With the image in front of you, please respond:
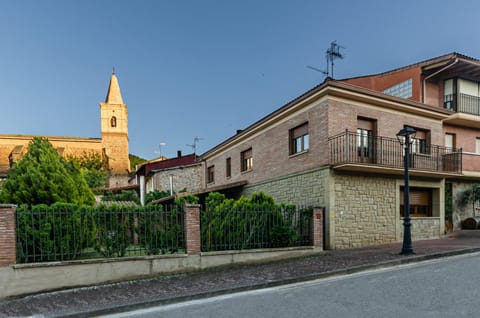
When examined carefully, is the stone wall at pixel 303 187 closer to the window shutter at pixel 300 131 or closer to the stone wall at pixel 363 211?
the stone wall at pixel 363 211

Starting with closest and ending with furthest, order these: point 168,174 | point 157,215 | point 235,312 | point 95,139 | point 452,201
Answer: point 235,312 → point 157,215 → point 452,201 → point 168,174 → point 95,139

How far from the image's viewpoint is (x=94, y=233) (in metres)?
7.25

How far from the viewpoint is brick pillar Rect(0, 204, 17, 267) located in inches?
244

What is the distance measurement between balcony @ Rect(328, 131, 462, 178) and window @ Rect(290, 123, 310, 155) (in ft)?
5.17

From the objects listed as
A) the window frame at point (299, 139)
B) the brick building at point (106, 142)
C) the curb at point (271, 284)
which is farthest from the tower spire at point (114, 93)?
the curb at point (271, 284)

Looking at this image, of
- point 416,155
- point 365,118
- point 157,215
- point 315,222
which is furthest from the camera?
point 416,155

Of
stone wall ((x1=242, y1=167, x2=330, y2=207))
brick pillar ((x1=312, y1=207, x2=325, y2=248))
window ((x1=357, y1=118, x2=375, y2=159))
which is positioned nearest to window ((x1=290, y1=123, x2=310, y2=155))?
stone wall ((x1=242, y1=167, x2=330, y2=207))

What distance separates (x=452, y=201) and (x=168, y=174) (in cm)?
1752

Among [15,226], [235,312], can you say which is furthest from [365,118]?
[15,226]

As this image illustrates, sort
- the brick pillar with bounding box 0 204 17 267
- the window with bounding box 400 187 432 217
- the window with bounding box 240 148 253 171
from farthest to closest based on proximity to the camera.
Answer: the window with bounding box 240 148 253 171, the window with bounding box 400 187 432 217, the brick pillar with bounding box 0 204 17 267

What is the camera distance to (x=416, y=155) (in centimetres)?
1266

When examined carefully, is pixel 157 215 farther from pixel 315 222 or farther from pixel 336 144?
pixel 336 144

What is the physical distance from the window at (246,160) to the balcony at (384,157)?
6.29 metres

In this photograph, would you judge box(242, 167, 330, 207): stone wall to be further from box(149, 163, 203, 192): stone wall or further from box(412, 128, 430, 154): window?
box(149, 163, 203, 192): stone wall
